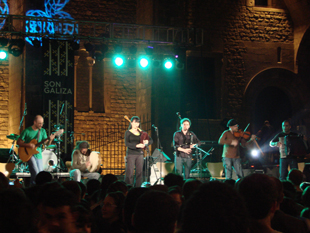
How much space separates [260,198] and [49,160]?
30.0 ft

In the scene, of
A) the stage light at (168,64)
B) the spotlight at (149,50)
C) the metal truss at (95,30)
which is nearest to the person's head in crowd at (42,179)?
the metal truss at (95,30)

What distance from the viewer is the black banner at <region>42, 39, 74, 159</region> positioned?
39.0 feet

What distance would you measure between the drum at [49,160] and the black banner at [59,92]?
134 centimetres

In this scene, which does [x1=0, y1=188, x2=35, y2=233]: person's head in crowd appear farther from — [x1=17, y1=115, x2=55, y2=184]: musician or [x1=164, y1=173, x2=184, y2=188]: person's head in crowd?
[x1=17, y1=115, x2=55, y2=184]: musician

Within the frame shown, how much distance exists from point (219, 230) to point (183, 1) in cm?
1324

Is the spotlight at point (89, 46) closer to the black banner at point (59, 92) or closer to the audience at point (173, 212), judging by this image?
the black banner at point (59, 92)

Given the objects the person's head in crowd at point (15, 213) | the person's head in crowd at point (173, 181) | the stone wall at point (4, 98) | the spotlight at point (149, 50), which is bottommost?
the person's head in crowd at point (173, 181)

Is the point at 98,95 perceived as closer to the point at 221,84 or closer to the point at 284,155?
the point at 221,84

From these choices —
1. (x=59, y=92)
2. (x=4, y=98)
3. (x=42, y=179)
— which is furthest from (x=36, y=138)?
(x=4, y=98)

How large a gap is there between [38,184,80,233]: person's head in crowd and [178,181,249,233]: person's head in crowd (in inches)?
33.9

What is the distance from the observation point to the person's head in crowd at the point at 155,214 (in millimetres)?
1566

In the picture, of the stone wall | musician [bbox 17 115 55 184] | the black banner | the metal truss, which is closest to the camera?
musician [bbox 17 115 55 184]

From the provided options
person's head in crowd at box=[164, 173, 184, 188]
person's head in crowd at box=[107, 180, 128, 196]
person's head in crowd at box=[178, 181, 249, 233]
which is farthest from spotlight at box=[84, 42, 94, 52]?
person's head in crowd at box=[178, 181, 249, 233]

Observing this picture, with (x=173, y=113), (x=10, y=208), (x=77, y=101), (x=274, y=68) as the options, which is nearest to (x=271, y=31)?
(x=274, y=68)
